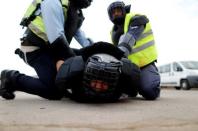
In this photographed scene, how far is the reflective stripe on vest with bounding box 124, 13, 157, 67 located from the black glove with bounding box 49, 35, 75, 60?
2.88ft

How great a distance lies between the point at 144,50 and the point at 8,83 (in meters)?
1.67

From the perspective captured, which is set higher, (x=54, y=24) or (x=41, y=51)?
(x=54, y=24)

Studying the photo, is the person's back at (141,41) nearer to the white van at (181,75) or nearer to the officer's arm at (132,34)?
the officer's arm at (132,34)

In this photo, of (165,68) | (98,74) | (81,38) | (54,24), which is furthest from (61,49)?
(165,68)

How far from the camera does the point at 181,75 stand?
18.6 m

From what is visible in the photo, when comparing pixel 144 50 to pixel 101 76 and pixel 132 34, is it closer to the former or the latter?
pixel 132 34

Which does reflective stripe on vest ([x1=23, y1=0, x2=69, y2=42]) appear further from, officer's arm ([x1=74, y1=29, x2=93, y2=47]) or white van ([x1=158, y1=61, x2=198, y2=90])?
white van ([x1=158, y1=61, x2=198, y2=90])

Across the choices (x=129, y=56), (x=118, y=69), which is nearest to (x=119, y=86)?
(x=118, y=69)

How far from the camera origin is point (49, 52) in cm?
468

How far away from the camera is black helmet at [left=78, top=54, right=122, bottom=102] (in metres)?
3.76

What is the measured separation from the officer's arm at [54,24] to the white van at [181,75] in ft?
46.0

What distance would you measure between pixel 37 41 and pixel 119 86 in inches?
42.2

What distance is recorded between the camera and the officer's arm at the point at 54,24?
4227 millimetres

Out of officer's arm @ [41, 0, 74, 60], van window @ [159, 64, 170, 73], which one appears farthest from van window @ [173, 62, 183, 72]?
officer's arm @ [41, 0, 74, 60]
